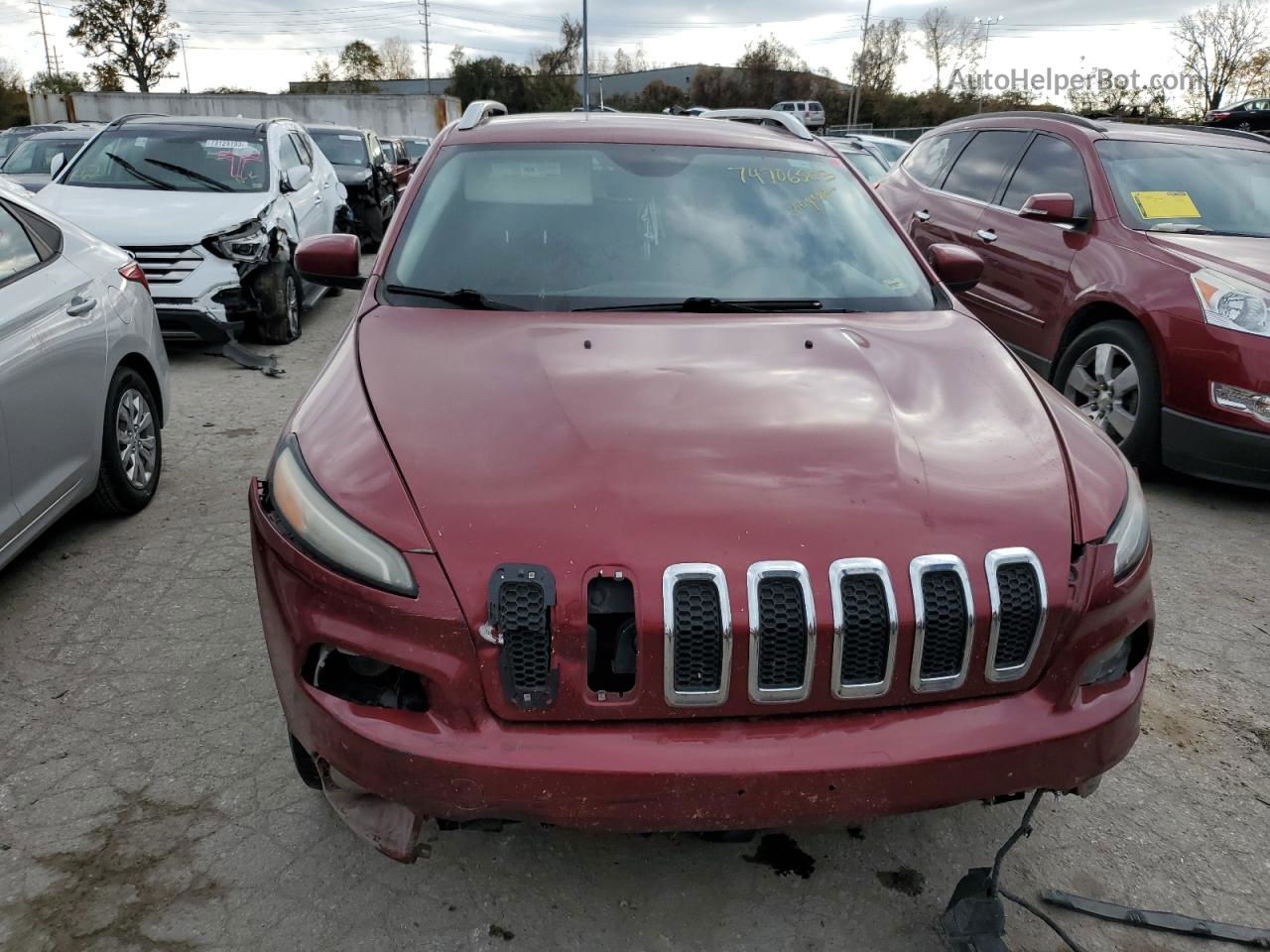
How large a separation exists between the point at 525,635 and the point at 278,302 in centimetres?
680

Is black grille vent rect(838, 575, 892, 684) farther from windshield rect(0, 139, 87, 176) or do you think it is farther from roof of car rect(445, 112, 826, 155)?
windshield rect(0, 139, 87, 176)

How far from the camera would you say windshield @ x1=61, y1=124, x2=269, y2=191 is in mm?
7875

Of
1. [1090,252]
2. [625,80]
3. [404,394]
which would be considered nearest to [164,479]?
[404,394]

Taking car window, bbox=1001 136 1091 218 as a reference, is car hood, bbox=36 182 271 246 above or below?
below

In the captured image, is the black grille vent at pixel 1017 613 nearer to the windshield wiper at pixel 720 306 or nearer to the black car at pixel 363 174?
the windshield wiper at pixel 720 306

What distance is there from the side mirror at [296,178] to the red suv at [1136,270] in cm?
521

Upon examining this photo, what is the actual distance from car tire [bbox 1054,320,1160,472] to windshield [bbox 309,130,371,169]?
11368 mm

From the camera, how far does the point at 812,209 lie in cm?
338

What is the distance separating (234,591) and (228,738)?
104cm

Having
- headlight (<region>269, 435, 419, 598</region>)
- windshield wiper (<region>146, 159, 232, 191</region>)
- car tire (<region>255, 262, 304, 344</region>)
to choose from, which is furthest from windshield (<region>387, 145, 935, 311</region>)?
windshield wiper (<region>146, 159, 232, 191</region>)

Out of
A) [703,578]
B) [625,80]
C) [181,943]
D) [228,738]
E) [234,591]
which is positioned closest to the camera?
[703,578]

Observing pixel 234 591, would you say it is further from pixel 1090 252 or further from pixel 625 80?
pixel 625 80

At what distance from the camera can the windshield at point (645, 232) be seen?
3037mm

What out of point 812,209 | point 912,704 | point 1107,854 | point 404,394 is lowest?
point 1107,854
